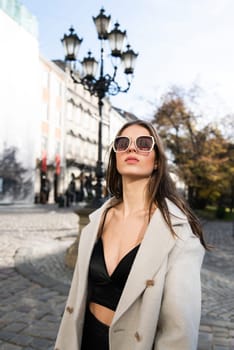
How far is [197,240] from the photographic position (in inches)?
61.1

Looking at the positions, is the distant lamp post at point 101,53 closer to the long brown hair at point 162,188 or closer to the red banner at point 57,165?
the long brown hair at point 162,188

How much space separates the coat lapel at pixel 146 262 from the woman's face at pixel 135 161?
29 cm

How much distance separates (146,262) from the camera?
58.2 inches

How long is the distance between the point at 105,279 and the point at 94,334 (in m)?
0.30

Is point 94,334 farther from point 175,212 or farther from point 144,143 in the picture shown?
point 144,143

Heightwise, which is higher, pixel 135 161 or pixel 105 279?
pixel 135 161

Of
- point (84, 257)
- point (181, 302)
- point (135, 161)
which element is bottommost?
point (181, 302)

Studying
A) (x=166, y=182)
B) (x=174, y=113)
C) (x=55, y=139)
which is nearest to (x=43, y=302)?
(x=166, y=182)

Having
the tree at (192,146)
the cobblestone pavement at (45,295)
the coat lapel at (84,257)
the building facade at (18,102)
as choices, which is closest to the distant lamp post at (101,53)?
the cobblestone pavement at (45,295)

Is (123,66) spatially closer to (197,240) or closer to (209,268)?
(209,268)

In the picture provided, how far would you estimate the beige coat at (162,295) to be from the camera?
1.40 meters

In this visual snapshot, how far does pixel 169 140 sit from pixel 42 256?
1561cm

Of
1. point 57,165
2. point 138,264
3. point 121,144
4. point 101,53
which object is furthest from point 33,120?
point 138,264

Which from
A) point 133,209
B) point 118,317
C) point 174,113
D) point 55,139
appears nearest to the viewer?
point 118,317
